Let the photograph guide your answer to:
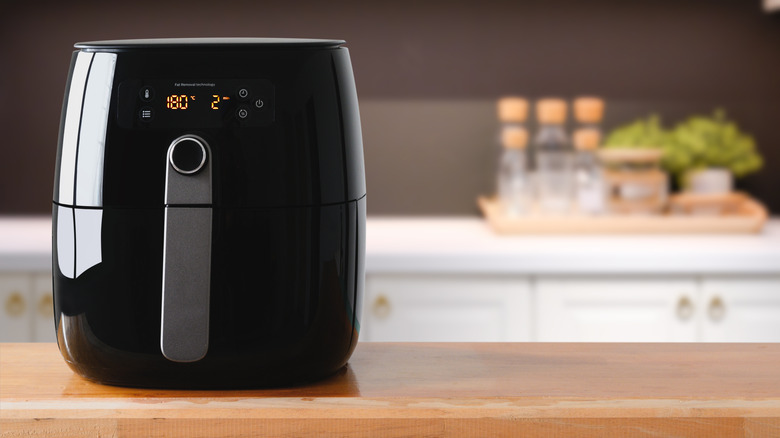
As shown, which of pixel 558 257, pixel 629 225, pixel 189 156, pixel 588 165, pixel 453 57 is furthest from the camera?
pixel 453 57

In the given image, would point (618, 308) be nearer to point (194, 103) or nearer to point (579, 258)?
point (579, 258)

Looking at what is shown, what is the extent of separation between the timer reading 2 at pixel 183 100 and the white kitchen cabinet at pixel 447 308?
146 centimetres

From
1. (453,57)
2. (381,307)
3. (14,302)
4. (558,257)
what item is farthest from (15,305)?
(453,57)

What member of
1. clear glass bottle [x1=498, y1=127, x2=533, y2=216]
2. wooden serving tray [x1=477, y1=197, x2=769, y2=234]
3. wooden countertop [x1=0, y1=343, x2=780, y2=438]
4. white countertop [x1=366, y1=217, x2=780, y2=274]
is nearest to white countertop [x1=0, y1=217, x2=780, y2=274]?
white countertop [x1=366, y1=217, x2=780, y2=274]

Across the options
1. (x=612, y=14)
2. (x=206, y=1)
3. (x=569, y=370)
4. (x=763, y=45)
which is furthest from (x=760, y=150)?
(x=569, y=370)

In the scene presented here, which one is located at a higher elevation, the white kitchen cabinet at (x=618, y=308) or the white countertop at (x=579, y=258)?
the white countertop at (x=579, y=258)

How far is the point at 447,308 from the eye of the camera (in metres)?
1.99

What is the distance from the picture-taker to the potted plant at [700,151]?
2.34 metres

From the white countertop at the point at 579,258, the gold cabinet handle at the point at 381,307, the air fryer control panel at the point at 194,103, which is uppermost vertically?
the air fryer control panel at the point at 194,103

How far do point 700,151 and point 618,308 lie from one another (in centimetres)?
59

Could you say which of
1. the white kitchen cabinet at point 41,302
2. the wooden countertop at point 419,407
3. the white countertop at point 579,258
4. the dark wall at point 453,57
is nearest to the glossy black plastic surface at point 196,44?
the wooden countertop at point 419,407

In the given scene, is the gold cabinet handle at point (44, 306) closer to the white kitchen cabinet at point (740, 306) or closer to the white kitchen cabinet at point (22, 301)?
the white kitchen cabinet at point (22, 301)

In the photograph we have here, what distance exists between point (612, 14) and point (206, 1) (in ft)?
3.59

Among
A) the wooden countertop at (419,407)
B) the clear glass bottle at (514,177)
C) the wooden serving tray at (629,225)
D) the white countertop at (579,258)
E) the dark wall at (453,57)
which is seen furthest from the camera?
the dark wall at (453,57)
